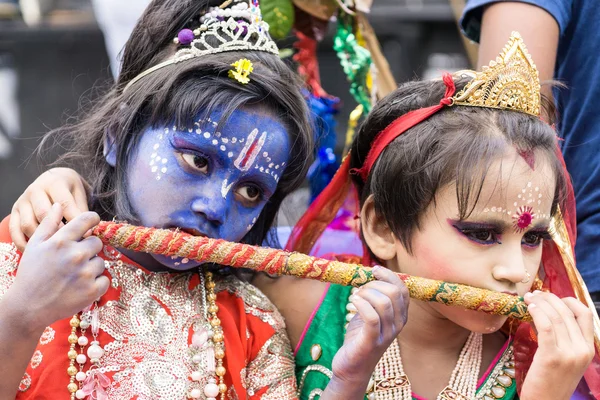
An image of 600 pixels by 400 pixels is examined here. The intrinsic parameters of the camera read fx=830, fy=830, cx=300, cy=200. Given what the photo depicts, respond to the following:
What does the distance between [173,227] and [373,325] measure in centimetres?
49

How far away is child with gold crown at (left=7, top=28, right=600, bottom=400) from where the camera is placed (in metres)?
1.66

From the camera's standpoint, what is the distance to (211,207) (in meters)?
1.77

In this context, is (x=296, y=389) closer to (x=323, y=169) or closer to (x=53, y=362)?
(x=53, y=362)

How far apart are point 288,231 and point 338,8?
0.81 meters

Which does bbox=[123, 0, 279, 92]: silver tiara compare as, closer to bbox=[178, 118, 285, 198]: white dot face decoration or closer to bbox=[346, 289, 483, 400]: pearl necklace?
bbox=[178, 118, 285, 198]: white dot face decoration

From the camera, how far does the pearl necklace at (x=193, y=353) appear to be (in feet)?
5.67

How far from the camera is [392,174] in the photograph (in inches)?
75.8

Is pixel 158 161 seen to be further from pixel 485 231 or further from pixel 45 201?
pixel 485 231

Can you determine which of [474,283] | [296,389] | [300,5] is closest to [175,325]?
[296,389]

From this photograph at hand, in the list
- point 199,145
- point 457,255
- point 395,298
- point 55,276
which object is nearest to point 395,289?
point 395,298

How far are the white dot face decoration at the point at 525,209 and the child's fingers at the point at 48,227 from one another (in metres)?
0.88

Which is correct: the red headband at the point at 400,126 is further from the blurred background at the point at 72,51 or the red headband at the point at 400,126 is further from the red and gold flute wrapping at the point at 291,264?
the blurred background at the point at 72,51

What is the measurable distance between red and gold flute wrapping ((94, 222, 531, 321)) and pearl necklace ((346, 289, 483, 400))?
0.93 feet

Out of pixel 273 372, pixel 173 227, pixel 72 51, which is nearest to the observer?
pixel 173 227
